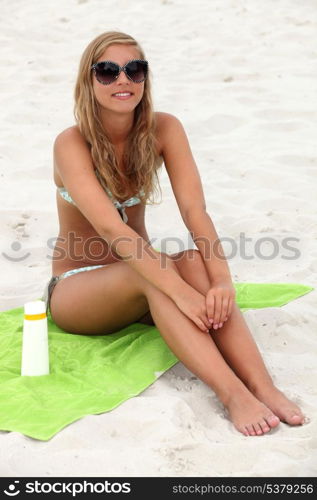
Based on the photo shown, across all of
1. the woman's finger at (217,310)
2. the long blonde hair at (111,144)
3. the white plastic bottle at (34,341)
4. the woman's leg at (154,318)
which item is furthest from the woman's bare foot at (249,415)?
the long blonde hair at (111,144)

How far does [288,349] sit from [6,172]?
2.61m

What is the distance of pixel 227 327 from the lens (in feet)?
9.71

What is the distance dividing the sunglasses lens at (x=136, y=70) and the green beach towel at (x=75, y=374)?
105cm

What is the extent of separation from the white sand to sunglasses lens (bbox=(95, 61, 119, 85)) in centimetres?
118

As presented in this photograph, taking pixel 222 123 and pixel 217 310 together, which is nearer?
pixel 217 310

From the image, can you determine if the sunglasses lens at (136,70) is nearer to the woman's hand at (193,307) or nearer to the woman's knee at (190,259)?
the woman's knee at (190,259)

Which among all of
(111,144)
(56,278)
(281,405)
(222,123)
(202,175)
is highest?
(111,144)

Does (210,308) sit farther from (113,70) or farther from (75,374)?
(113,70)

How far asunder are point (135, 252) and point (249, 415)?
74cm

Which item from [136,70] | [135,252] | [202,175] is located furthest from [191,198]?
[202,175]

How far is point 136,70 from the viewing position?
10.4 feet

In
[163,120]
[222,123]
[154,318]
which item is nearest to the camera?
[154,318]

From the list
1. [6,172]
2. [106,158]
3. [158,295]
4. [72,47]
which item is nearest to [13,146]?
[6,172]
